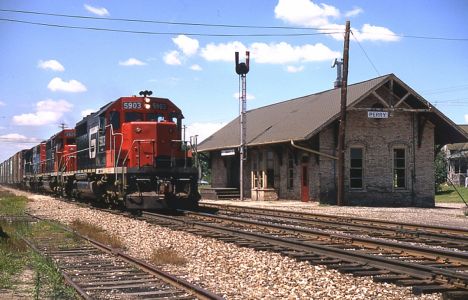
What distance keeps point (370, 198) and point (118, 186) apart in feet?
49.6

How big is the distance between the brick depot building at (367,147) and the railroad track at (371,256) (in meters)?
14.1

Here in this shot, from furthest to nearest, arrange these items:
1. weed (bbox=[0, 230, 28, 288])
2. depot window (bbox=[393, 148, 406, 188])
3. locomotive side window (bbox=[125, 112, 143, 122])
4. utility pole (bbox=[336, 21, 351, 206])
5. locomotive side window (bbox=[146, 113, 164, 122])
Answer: depot window (bbox=[393, 148, 406, 188]) < utility pole (bbox=[336, 21, 351, 206]) < locomotive side window (bbox=[146, 113, 164, 122]) < locomotive side window (bbox=[125, 112, 143, 122]) < weed (bbox=[0, 230, 28, 288])

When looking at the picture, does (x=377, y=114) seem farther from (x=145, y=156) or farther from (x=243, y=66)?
(x=145, y=156)

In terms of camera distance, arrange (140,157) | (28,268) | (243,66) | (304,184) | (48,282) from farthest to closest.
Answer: (243,66) < (304,184) < (140,157) < (28,268) < (48,282)

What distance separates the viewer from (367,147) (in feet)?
92.1

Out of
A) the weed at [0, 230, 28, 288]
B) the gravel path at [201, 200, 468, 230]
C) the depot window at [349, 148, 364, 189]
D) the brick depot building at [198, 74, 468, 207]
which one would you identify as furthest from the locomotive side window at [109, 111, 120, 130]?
the depot window at [349, 148, 364, 189]

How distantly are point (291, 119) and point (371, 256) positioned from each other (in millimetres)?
23485

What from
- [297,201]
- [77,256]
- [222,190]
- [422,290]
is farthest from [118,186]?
[222,190]

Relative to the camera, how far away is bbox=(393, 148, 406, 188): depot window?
28.7 metres

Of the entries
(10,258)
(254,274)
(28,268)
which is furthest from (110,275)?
(10,258)

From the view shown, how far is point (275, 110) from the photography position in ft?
124

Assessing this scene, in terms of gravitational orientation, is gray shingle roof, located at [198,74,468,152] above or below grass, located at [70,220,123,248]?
above

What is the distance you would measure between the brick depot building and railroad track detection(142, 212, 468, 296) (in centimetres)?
1410

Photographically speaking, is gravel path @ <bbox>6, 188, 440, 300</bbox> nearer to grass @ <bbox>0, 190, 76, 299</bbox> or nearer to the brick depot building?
grass @ <bbox>0, 190, 76, 299</bbox>
